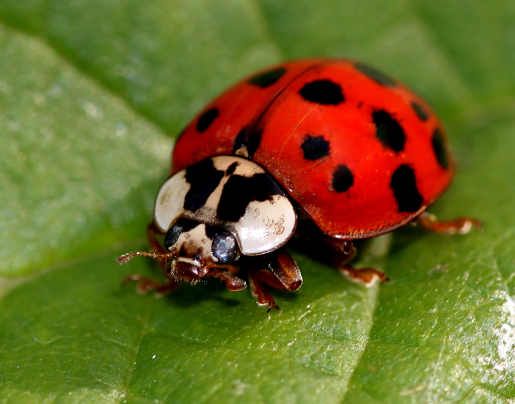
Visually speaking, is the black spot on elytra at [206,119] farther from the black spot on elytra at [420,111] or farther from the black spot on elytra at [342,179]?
the black spot on elytra at [420,111]

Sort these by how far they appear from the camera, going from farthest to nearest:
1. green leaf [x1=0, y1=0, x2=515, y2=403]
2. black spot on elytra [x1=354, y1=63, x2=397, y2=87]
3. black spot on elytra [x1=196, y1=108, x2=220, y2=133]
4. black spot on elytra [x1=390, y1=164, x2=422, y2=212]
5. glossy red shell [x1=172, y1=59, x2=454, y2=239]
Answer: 1. black spot on elytra [x1=354, y1=63, x2=397, y2=87]
2. black spot on elytra [x1=196, y1=108, x2=220, y2=133]
3. black spot on elytra [x1=390, y1=164, x2=422, y2=212]
4. glossy red shell [x1=172, y1=59, x2=454, y2=239]
5. green leaf [x1=0, y1=0, x2=515, y2=403]

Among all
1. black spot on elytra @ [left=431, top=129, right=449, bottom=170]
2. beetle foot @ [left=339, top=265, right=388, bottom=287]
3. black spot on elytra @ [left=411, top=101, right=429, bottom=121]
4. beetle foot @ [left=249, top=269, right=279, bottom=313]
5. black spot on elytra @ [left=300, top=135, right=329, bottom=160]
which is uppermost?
black spot on elytra @ [left=300, top=135, right=329, bottom=160]

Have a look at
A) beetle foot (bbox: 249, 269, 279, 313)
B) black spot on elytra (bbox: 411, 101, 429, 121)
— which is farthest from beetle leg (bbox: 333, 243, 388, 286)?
black spot on elytra (bbox: 411, 101, 429, 121)

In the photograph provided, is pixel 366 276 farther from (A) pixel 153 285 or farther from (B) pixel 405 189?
(A) pixel 153 285

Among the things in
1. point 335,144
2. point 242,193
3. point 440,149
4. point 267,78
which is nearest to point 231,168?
point 242,193

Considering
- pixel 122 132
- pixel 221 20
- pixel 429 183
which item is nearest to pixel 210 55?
pixel 221 20

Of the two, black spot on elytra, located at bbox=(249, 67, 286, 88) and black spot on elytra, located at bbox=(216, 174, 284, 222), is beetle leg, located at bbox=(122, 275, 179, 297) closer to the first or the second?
black spot on elytra, located at bbox=(216, 174, 284, 222)

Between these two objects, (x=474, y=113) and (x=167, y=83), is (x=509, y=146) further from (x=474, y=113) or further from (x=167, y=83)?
(x=167, y=83)

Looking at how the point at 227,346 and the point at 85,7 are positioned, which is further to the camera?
the point at 85,7
